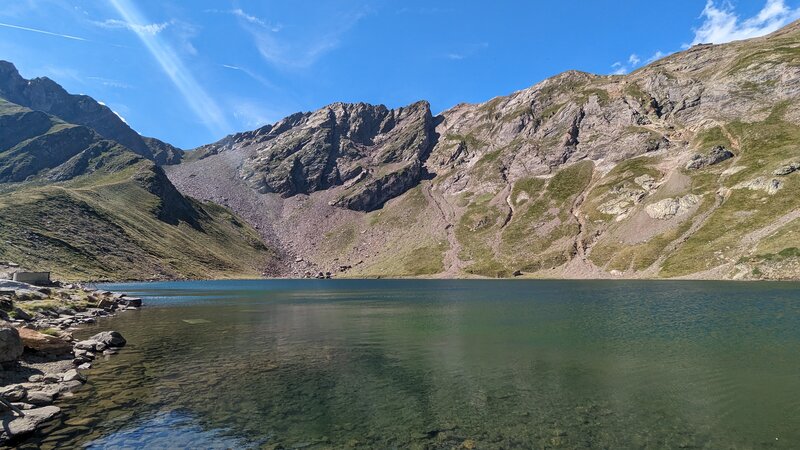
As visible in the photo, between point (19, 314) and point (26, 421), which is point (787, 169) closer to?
point (26, 421)

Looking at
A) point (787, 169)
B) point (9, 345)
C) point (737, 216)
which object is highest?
point (787, 169)

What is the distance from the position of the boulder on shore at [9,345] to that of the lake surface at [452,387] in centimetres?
556

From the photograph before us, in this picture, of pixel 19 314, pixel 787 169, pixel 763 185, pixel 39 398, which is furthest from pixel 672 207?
pixel 39 398

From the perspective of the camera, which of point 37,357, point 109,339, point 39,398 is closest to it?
point 39,398

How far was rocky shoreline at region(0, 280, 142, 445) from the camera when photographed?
22.4 meters

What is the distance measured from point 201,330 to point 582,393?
5026cm

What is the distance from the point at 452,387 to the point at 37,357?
33.9 meters

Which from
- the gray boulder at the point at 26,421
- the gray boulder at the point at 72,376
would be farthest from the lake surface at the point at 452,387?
the gray boulder at the point at 72,376

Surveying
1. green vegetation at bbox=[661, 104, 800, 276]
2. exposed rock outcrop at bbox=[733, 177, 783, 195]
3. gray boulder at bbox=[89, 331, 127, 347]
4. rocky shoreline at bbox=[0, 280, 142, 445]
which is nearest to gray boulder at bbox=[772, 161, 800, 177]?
green vegetation at bbox=[661, 104, 800, 276]

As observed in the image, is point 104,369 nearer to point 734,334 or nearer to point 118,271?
point 734,334

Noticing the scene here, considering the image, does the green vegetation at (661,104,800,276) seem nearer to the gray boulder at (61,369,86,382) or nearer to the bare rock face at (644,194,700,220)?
the bare rock face at (644,194,700,220)

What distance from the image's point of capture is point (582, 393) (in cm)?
2825

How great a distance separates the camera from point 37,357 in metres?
34.9

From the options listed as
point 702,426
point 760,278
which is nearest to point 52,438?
point 702,426
